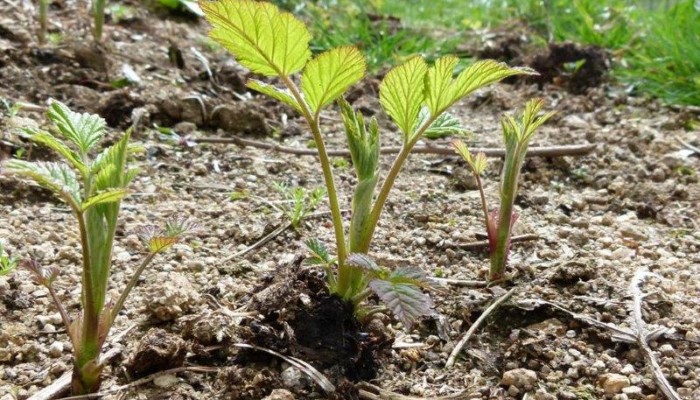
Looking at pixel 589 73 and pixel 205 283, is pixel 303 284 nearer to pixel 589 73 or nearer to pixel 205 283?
pixel 205 283

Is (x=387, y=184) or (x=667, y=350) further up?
(x=387, y=184)

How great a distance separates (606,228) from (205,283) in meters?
1.15

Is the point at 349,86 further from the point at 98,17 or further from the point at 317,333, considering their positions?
the point at 98,17

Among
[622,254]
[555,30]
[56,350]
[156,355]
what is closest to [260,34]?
[156,355]

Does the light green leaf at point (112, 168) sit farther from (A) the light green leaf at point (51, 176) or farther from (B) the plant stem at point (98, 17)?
(B) the plant stem at point (98, 17)

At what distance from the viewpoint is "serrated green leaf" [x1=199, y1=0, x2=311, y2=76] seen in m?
1.14

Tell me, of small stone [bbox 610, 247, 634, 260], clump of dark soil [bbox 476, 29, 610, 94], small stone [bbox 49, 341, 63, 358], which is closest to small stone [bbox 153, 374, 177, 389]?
small stone [bbox 49, 341, 63, 358]

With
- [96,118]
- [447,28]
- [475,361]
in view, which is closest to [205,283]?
[96,118]

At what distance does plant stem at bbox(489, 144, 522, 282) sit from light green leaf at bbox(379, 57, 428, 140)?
35 centimetres

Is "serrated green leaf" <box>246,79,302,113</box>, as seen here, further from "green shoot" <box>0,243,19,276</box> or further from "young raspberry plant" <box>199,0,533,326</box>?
"green shoot" <box>0,243,19,276</box>

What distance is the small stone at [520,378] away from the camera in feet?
4.45

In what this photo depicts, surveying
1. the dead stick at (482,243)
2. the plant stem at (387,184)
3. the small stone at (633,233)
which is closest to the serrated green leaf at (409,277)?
the plant stem at (387,184)

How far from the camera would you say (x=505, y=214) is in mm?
1650

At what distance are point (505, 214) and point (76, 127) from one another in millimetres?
940
